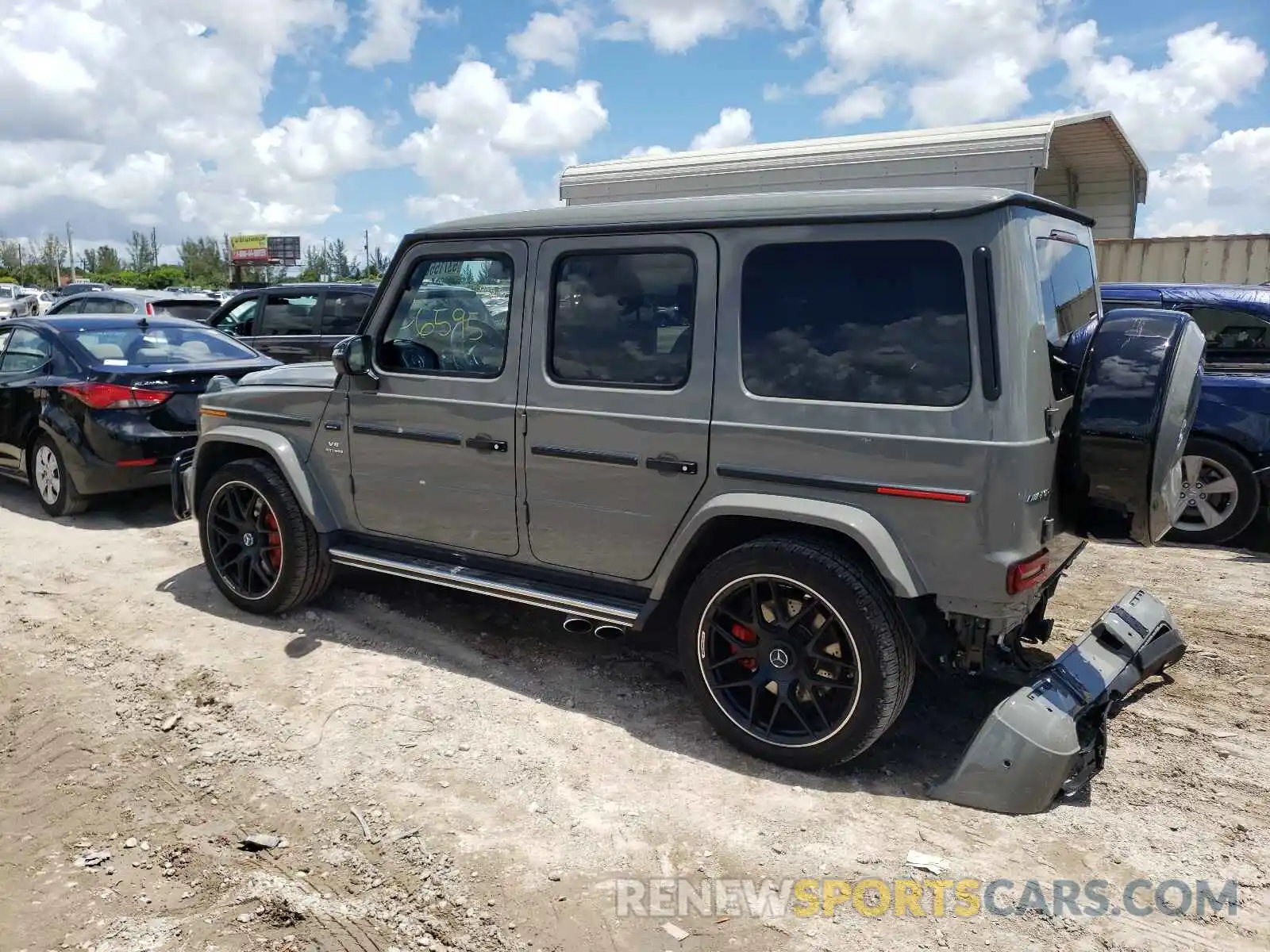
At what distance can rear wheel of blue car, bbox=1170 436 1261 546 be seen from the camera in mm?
6324

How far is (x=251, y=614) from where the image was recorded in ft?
16.6

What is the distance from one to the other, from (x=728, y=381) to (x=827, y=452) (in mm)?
488

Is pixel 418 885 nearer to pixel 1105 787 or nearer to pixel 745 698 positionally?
pixel 745 698

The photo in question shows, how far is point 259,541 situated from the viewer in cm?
495

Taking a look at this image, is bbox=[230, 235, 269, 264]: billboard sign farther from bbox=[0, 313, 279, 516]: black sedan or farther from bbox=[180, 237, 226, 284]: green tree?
bbox=[0, 313, 279, 516]: black sedan

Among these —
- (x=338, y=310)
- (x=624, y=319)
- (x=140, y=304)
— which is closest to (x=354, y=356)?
(x=624, y=319)

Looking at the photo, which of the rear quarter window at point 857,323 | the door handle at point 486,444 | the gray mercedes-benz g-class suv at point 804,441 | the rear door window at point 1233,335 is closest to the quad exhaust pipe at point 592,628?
the gray mercedes-benz g-class suv at point 804,441

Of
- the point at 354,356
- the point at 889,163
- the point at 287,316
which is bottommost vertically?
the point at 354,356

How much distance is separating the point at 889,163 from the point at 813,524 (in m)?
5.82

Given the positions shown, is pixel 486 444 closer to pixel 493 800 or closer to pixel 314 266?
pixel 493 800

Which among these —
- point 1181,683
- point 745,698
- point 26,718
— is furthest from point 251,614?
point 1181,683

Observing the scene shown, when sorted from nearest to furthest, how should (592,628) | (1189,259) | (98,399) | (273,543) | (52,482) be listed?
(592,628)
(273,543)
(98,399)
(52,482)
(1189,259)

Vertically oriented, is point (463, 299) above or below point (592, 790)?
above

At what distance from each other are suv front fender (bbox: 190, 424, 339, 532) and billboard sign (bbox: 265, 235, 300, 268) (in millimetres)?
66269
